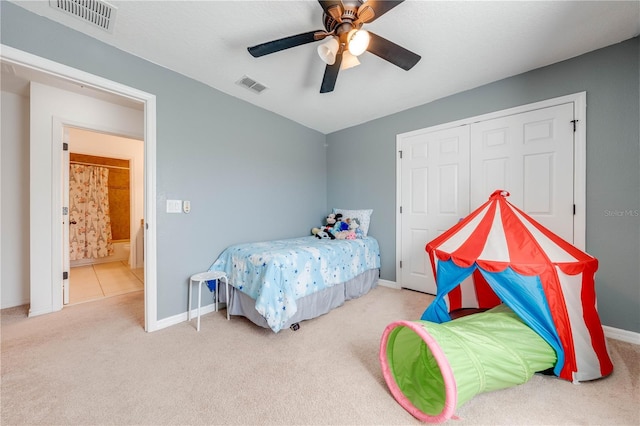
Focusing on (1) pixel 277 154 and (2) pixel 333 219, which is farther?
(2) pixel 333 219

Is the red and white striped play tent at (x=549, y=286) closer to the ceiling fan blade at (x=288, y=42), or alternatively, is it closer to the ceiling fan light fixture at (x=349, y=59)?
the ceiling fan light fixture at (x=349, y=59)

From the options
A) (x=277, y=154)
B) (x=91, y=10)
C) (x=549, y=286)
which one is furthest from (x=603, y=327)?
(x=91, y=10)

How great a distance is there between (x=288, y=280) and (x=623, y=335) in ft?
9.00

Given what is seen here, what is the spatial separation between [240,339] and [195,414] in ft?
2.39

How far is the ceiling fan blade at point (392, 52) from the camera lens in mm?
1557

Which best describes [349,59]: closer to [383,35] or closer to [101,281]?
[383,35]

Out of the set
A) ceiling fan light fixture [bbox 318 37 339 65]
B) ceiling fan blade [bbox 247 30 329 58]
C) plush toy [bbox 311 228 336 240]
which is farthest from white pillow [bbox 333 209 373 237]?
ceiling fan blade [bbox 247 30 329 58]

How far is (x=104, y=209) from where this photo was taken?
4668 millimetres

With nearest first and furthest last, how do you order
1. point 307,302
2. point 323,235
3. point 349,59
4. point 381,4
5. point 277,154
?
point 381,4
point 349,59
point 307,302
point 277,154
point 323,235

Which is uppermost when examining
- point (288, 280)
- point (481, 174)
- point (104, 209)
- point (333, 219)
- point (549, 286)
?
point (481, 174)

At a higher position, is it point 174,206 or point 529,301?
point 174,206

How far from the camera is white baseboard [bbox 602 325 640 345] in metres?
1.84

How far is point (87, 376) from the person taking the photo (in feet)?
4.90

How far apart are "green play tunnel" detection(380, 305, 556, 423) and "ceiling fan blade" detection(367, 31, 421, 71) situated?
172 cm
